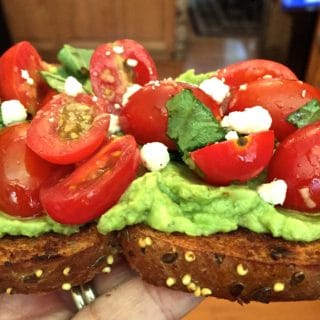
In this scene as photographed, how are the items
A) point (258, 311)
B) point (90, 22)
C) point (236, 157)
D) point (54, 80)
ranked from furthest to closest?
point (90, 22) < point (258, 311) < point (54, 80) < point (236, 157)

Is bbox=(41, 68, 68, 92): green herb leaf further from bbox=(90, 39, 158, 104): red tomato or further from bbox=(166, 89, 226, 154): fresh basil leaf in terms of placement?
bbox=(166, 89, 226, 154): fresh basil leaf

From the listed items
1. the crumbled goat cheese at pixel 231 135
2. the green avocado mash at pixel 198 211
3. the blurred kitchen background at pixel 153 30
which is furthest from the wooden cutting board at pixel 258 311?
the blurred kitchen background at pixel 153 30

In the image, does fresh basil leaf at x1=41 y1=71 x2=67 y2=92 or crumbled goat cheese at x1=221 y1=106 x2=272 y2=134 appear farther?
fresh basil leaf at x1=41 y1=71 x2=67 y2=92

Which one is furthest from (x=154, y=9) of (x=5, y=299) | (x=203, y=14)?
(x=5, y=299)

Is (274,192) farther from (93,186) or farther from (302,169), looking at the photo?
(93,186)

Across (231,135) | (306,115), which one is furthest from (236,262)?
(306,115)

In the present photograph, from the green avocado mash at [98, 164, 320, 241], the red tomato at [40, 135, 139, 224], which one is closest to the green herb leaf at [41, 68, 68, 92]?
the red tomato at [40, 135, 139, 224]

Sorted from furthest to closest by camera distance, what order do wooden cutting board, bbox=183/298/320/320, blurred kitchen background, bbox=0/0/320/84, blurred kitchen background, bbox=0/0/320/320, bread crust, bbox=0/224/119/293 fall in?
blurred kitchen background, bbox=0/0/320/84 → blurred kitchen background, bbox=0/0/320/320 → wooden cutting board, bbox=183/298/320/320 → bread crust, bbox=0/224/119/293

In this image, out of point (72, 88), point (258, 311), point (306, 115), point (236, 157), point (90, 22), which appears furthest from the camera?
point (90, 22)
